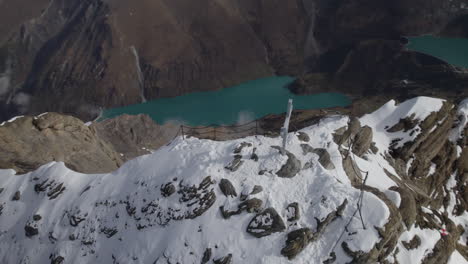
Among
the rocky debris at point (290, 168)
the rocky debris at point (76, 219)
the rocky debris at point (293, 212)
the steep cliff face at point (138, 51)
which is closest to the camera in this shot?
the rocky debris at point (293, 212)

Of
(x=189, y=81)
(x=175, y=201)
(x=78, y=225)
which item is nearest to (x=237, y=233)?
(x=175, y=201)

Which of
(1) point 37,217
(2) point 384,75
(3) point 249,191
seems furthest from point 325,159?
(2) point 384,75

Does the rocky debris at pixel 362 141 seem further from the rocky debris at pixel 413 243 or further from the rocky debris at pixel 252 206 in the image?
the rocky debris at pixel 252 206

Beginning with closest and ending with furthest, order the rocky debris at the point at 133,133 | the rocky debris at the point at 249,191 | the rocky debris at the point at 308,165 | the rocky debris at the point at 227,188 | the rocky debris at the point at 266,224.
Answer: the rocky debris at the point at 266,224, the rocky debris at the point at 249,191, the rocky debris at the point at 227,188, the rocky debris at the point at 308,165, the rocky debris at the point at 133,133

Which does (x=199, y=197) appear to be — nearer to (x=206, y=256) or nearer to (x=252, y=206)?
(x=252, y=206)

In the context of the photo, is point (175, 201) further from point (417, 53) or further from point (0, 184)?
point (417, 53)

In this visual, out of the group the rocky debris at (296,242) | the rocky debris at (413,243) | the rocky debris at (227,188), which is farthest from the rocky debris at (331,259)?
the rocky debris at (227,188)

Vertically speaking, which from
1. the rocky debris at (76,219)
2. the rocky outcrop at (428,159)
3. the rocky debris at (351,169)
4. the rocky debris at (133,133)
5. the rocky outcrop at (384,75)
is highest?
the rocky debris at (351,169)
